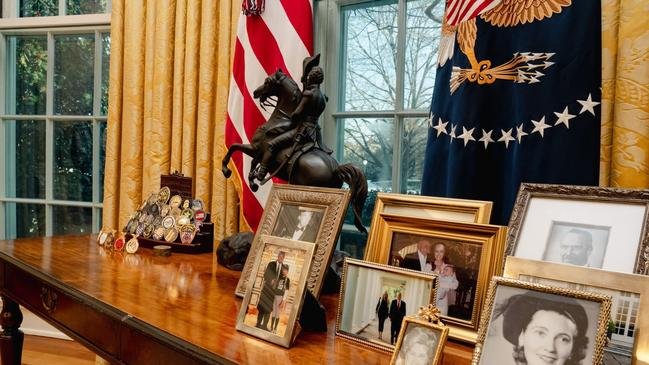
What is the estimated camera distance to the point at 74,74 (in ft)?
8.74

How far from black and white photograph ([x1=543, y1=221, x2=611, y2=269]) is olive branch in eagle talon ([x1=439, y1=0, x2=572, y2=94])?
54 cm

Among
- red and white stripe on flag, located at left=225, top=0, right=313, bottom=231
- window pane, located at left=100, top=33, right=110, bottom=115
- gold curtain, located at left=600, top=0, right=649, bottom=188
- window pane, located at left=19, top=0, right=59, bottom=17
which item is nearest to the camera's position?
gold curtain, located at left=600, top=0, right=649, bottom=188

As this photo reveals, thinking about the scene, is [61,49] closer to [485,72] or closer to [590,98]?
[485,72]

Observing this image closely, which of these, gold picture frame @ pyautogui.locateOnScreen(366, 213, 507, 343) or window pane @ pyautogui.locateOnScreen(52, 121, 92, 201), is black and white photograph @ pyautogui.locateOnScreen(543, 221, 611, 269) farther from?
window pane @ pyautogui.locateOnScreen(52, 121, 92, 201)

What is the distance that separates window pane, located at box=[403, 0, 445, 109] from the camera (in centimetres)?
174

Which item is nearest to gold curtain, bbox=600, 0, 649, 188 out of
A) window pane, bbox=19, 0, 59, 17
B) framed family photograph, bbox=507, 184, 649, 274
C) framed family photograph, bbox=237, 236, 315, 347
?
framed family photograph, bbox=507, 184, 649, 274

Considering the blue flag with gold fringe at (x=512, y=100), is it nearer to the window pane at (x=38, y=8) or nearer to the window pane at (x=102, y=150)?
the window pane at (x=102, y=150)

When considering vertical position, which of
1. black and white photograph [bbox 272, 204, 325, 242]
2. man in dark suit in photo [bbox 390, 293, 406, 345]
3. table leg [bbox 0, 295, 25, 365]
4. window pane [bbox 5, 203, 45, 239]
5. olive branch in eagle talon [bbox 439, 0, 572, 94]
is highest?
olive branch in eagle talon [bbox 439, 0, 572, 94]

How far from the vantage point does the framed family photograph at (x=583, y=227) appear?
71cm

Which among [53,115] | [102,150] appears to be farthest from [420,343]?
[53,115]

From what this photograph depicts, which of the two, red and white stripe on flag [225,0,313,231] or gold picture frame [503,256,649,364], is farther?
red and white stripe on flag [225,0,313,231]

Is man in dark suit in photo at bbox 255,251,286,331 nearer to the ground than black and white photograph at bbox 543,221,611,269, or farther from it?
nearer to the ground

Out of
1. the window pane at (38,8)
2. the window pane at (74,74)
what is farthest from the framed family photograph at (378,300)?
the window pane at (38,8)

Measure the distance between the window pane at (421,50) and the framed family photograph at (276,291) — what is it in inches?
41.2
